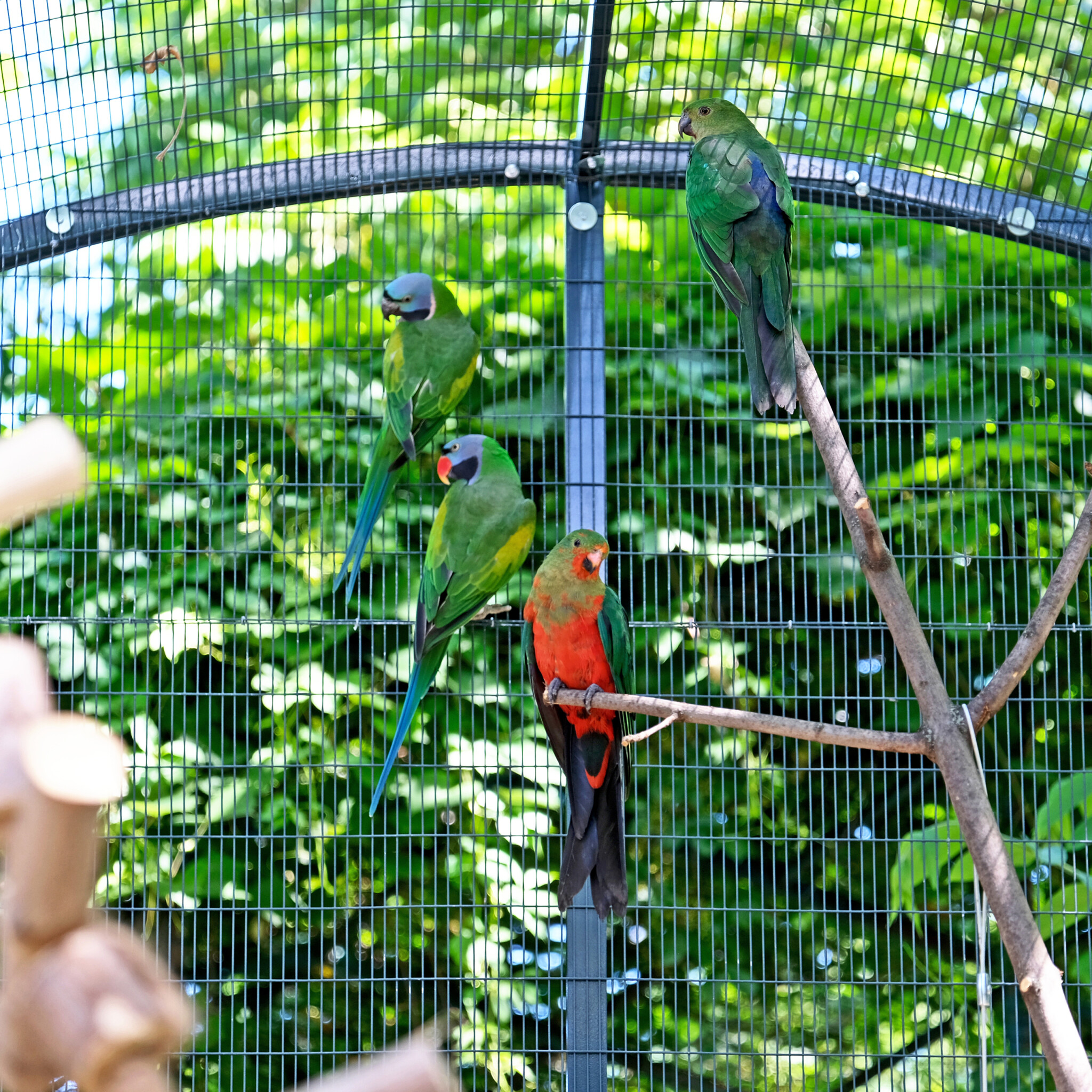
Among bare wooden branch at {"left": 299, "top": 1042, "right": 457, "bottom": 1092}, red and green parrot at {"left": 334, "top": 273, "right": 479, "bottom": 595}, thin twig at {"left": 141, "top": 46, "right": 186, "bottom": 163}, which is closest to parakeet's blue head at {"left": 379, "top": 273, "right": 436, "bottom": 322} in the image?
red and green parrot at {"left": 334, "top": 273, "right": 479, "bottom": 595}

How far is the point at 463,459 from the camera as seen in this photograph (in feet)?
6.11

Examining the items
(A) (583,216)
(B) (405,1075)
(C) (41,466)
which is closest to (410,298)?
(A) (583,216)

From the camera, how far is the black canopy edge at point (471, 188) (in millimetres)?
2004

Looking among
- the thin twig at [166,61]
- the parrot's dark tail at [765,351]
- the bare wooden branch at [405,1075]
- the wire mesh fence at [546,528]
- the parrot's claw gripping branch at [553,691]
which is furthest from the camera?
the wire mesh fence at [546,528]

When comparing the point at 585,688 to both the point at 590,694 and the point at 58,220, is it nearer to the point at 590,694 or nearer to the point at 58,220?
the point at 590,694

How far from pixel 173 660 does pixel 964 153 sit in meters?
1.65

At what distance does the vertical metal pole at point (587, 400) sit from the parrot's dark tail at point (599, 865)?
4.2 inches

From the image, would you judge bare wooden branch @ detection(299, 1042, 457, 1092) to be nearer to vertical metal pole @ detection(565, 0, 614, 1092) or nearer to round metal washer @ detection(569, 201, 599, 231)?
vertical metal pole @ detection(565, 0, 614, 1092)

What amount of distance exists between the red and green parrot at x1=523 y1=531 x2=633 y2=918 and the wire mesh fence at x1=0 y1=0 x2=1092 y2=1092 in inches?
8.8

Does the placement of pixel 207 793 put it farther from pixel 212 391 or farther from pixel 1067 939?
pixel 1067 939

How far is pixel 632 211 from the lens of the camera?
227 cm

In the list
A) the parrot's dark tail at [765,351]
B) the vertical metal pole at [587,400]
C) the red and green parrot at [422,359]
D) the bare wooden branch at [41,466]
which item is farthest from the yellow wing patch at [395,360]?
the bare wooden branch at [41,466]

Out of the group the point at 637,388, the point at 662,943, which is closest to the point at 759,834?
the point at 662,943

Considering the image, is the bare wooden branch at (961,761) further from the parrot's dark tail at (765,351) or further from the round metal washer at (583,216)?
the round metal washer at (583,216)
